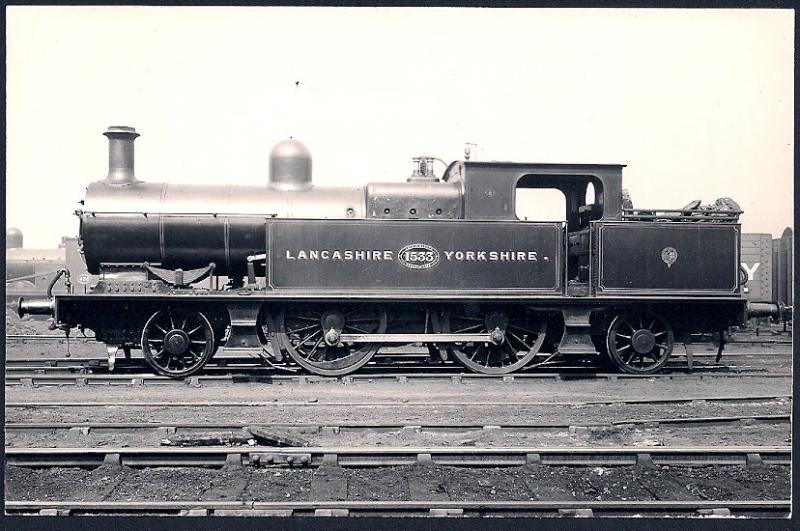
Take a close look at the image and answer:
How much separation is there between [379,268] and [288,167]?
187cm

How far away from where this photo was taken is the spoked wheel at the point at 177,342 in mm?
9250

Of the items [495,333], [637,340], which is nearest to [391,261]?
[495,333]

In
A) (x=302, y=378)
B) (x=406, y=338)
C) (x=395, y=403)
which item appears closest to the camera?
(x=395, y=403)

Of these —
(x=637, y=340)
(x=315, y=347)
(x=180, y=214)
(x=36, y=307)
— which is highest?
(x=180, y=214)

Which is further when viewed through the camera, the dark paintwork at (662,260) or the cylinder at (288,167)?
the cylinder at (288,167)

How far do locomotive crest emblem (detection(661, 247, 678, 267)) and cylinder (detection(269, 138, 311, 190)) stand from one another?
15.0ft

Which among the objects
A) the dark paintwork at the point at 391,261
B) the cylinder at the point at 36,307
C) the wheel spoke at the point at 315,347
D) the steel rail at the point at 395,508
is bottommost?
the steel rail at the point at 395,508

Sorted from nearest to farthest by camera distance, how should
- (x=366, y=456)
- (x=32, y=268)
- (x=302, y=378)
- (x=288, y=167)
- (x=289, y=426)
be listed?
(x=366, y=456)
(x=289, y=426)
(x=302, y=378)
(x=288, y=167)
(x=32, y=268)

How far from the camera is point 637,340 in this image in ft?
31.4

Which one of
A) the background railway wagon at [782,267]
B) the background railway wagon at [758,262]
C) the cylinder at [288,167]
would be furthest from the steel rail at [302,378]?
the background railway wagon at [782,267]

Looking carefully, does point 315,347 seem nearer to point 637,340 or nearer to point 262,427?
point 262,427

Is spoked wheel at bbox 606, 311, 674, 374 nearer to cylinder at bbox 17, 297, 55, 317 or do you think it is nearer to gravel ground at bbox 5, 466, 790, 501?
gravel ground at bbox 5, 466, 790, 501

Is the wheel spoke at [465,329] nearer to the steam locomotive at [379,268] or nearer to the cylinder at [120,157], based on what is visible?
the steam locomotive at [379,268]

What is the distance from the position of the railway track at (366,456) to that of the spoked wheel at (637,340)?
3.87 meters
